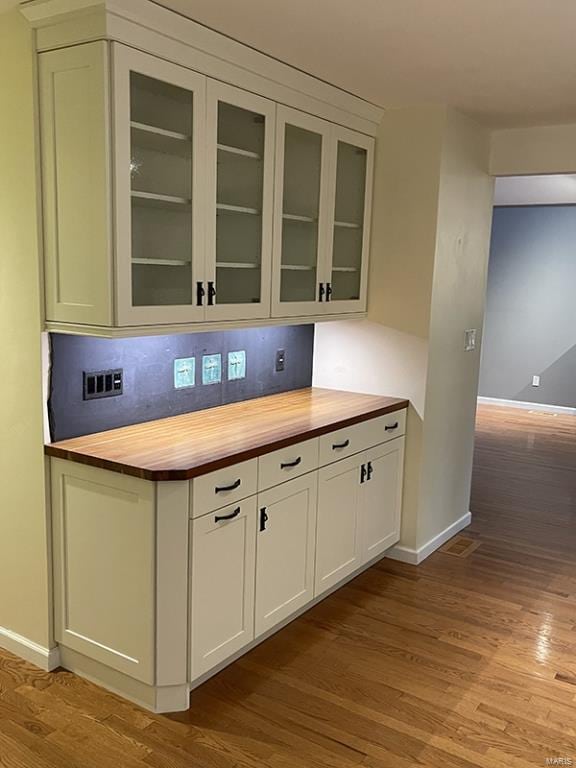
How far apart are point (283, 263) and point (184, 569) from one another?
144cm

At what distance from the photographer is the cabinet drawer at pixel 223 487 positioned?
2451 mm

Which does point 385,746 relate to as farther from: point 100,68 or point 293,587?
point 100,68

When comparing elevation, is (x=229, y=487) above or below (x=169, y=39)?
below

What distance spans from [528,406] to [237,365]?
592 centimetres

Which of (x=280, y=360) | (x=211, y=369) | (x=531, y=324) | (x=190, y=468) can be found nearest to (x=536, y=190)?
(x=531, y=324)

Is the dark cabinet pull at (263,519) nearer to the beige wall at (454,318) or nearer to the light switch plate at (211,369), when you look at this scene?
the light switch plate at (211,369)

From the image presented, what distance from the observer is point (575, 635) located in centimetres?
320

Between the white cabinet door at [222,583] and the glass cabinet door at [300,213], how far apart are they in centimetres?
102

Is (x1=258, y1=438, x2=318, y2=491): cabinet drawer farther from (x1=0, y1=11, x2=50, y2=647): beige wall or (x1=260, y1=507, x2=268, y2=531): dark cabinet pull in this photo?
(x1=0, y1=11, x2=50, y2=647): beige wall

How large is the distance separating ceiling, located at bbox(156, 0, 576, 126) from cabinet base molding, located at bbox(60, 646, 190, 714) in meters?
2.32

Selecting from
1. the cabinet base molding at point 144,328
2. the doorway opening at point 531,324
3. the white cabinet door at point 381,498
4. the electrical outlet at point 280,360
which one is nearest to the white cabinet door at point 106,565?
the cabinet base molding at point 144,328

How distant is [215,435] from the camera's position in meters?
2.85

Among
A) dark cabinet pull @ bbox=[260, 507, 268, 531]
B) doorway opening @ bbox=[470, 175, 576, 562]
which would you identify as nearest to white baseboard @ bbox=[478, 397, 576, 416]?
doorway opening @ bbox=[470, 175, 576, 562]

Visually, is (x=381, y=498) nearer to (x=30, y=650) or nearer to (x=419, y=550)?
(x=419, y=550)
